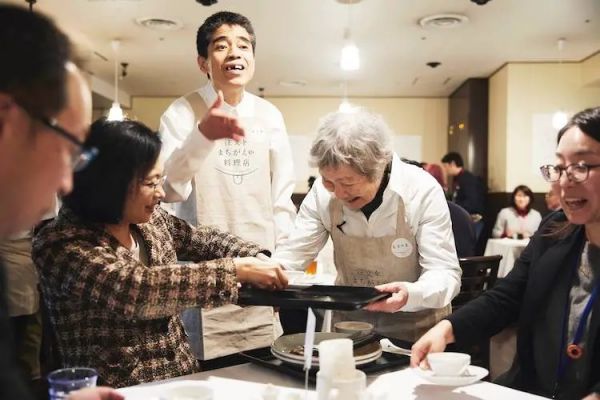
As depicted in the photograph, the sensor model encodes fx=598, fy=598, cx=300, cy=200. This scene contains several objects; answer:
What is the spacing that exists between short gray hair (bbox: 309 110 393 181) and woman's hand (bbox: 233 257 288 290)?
524 mm

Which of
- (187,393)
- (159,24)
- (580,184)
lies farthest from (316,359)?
(159,24)

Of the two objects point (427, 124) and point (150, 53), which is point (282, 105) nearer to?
point (427, 124)

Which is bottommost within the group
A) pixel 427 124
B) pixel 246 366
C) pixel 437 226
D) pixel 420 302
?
pixel 246 366

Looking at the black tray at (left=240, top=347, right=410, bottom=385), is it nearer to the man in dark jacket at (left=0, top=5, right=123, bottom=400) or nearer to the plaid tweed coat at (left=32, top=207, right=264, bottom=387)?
the plaid tweed coat at (left=32, top=207, right=264, bottom=387)

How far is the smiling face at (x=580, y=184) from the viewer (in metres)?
1.63

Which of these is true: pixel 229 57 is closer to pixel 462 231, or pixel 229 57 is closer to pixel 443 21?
pixel 462 231

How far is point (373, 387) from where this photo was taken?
1436 mm

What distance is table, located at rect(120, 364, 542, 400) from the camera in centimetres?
138

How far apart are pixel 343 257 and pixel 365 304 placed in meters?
0.68

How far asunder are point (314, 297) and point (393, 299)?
0.34m

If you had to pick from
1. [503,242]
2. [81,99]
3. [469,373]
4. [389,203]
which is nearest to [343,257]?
[389,203]

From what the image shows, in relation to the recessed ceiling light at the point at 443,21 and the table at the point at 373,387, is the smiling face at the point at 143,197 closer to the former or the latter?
the table at the point at 373,387

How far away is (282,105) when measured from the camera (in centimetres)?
1172

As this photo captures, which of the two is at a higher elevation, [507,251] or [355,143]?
[355,143]
